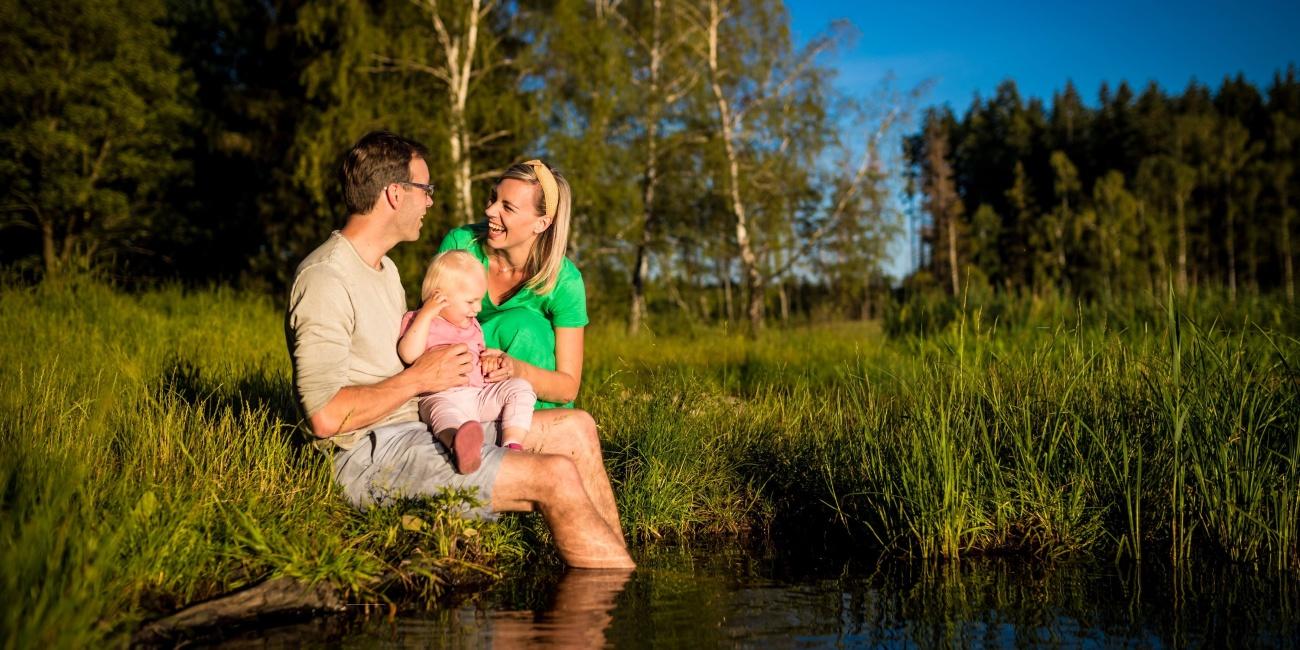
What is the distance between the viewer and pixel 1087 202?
5522 centimetres

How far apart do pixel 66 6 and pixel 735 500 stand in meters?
Answer: 20.2

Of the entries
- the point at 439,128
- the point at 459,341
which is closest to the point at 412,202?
the point at 459,341

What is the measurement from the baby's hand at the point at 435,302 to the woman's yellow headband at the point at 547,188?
31.7 inches

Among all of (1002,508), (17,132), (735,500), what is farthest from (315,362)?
(17,132)

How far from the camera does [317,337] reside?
3.30 metres

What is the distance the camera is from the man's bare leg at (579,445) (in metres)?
3.94

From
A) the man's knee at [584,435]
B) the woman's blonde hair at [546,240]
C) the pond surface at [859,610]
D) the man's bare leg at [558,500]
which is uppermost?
the woman's blonde hair at [546,240]

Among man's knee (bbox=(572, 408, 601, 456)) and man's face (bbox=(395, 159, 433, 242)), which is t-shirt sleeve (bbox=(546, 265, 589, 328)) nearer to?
man's knee (bbox=(572, 408, 601, 456))

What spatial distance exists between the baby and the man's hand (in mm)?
100

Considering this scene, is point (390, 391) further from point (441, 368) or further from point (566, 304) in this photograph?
point (566, 304)

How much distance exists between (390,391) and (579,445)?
90 cm

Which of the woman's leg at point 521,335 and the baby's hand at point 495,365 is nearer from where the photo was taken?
the baby's hand at point 495,365

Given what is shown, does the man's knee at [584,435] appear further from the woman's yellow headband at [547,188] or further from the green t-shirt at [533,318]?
the woman's yellow headband at [547,188]

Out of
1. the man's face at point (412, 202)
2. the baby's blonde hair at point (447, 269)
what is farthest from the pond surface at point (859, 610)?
the man's face at point (412, 202)
